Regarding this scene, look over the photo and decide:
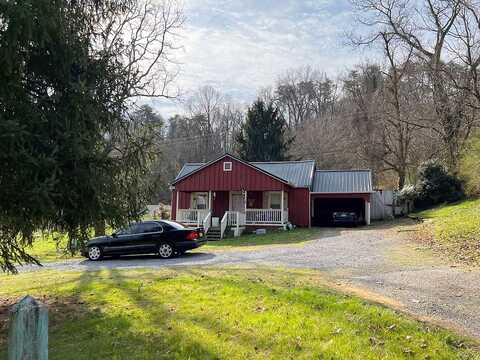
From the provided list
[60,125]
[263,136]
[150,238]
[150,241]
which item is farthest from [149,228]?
[263,136]

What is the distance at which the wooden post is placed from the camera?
239 centimetres

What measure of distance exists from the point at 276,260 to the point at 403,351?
885 centimetres

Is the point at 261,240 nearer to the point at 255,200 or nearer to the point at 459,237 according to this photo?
the point at 255,200

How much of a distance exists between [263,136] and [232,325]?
38.0m

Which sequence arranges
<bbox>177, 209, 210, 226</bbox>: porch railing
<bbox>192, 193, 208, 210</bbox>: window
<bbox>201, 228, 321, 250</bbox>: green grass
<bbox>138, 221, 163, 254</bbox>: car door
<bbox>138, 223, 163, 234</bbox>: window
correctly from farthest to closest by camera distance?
<bbox>192, 193, 208, 210</bbox>: window, <bbox>177, 209, 210, 226</bbox>: porch railing, <bbox>201, 228, 321, 250</bbox>: green grass, <bbox>138, 223, 163, 234</bbox>: window, <bbox>138, 221, 163, 254</bbox>: car door

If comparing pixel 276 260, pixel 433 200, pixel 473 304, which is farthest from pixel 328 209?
pixel 473 304

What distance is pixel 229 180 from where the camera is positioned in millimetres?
27297

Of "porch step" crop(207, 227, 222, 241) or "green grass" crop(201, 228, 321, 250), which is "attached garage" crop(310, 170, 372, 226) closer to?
"green grass" crop(201, 228, 321, 250)

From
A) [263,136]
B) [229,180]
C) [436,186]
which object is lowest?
[436,186]

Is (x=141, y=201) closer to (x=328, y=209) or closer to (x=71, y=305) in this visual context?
(x=71, y=305)

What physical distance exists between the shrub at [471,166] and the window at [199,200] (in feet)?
53.0

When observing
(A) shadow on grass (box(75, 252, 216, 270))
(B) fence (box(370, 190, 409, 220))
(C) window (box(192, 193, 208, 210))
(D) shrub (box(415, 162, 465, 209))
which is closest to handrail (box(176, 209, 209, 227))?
(C) window (box(192, 193, 208, 210))

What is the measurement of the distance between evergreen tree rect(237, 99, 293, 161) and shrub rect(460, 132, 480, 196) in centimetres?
1822

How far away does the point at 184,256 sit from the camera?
1667cm
